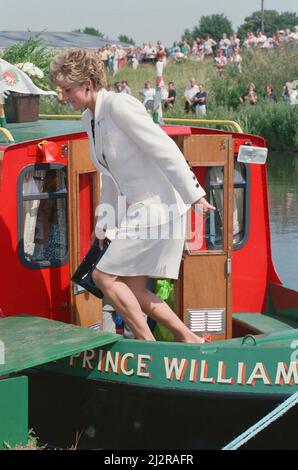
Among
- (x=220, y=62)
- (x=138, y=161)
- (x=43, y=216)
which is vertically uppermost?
(x=220, y=62)

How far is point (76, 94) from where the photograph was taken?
6.68 metres

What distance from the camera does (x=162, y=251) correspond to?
6.76m

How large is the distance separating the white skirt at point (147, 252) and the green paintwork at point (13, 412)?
87 centimetres

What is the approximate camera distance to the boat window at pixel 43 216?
7680 millimetres

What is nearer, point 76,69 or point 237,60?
point 76,69

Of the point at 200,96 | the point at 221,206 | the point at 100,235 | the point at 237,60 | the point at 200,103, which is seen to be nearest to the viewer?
the point at 100,235

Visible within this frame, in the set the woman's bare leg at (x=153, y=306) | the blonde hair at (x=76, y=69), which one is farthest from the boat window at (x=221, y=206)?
the blonde hair at (x=76, y=69)

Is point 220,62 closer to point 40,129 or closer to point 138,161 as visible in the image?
point 40,129

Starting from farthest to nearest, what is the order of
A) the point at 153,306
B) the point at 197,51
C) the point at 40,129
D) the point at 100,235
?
the point at 197,51 → the point at 40,129 → the point at 100,235 → the point at 153,306

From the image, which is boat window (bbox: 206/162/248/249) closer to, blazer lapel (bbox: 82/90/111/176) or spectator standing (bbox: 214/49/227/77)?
blazer lapel (bbox: 82/90/111/176)

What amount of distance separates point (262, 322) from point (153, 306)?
1737 mm

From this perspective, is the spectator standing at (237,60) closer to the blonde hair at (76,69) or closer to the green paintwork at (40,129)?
the green paintwork at (40,129)

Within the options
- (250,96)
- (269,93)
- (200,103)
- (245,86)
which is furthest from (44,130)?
(245,86)

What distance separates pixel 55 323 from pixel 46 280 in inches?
26.4
